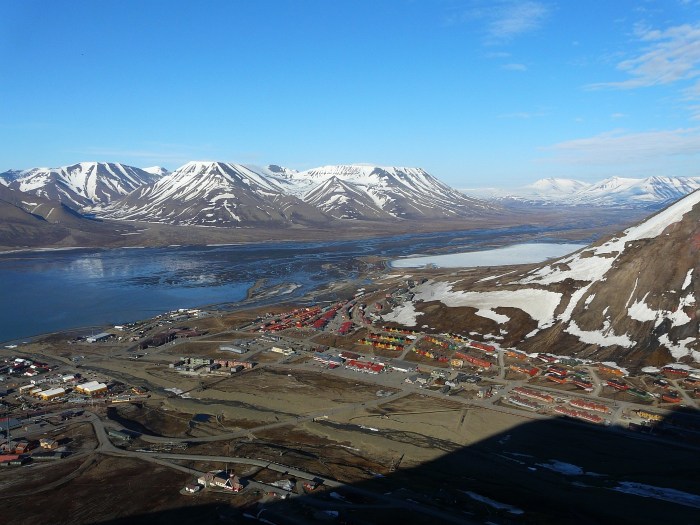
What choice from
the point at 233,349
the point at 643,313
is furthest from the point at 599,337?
the point at 233,349

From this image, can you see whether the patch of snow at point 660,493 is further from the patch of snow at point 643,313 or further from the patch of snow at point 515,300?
the patch of snow at point 515,300

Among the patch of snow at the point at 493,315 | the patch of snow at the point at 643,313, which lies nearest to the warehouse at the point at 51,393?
the patch of snow at the point at 493,315

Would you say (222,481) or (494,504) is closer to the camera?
(494,504)

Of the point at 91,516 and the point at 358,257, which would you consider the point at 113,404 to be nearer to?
the point at 91,516

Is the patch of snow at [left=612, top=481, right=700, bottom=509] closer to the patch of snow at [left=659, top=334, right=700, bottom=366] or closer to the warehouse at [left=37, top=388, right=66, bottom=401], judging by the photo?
the patch of snow at [left=659, top=334, right=700, bottom=366]

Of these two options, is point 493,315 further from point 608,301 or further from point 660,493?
point 660,493

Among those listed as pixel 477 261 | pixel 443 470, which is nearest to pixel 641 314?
pixel 443 470
